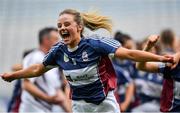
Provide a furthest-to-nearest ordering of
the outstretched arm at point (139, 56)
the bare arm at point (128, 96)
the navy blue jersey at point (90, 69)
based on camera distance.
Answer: the bare arm at point (128, 96), the navy blue jersey at point (90, 69), the outstretched arm at point (139, 56)

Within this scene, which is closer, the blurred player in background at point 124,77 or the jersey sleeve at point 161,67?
the jersey sleeve at point 161,67

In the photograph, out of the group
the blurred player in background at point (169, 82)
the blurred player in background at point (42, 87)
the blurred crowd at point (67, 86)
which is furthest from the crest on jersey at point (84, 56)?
the blurred player in background at point (42, 87)

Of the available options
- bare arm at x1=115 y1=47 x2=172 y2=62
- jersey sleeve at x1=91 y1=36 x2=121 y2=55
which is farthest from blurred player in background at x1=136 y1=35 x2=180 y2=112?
bare arm at x1=115 y1=47 x2=172 y2=62

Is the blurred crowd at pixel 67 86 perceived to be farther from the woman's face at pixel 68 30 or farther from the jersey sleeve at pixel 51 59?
the woman's face at pixel 68 30

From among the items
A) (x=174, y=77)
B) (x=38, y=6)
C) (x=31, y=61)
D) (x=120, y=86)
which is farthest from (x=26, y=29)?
(x=174, y=77)

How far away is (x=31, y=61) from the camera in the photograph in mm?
9789

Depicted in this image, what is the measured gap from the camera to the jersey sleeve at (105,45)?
687 cm

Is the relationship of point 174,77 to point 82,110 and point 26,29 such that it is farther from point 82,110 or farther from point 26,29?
point 26,29

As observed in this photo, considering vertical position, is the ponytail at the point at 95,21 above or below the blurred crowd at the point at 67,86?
above

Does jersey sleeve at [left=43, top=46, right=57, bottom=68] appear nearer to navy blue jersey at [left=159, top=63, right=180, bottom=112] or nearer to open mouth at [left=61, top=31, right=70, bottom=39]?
open mouth at [left=61, top=31, right=70, bottom=39]

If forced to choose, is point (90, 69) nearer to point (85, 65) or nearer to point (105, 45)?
point (85, 65)

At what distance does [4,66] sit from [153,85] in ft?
27.6

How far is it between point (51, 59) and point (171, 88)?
1353 millimetres

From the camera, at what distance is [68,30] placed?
707 cm
